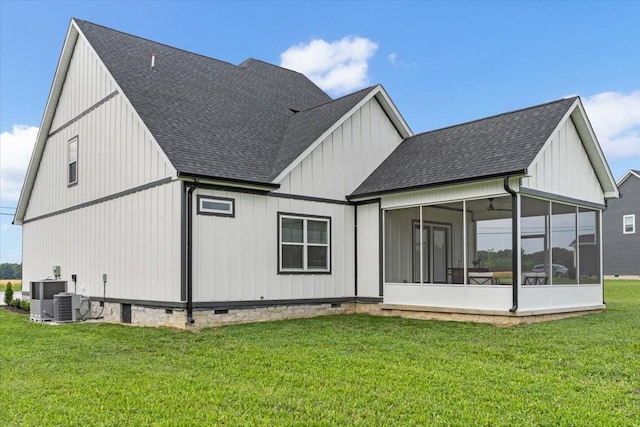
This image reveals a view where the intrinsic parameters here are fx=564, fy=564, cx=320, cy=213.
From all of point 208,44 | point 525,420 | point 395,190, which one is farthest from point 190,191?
point 208,44

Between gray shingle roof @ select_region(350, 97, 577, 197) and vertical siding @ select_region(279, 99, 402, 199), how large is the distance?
293 mm

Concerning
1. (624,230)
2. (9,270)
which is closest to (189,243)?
(624,230)

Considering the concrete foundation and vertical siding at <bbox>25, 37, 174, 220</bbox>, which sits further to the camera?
vertical siding at <bbox>25, 37, 174, 220</bbox>

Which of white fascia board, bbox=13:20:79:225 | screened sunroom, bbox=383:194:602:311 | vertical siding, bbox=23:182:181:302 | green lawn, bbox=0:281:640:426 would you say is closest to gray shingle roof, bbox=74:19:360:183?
white fascia board, bbox=13:20:79:225

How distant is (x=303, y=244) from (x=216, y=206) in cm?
232

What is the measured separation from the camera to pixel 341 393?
5.45 m

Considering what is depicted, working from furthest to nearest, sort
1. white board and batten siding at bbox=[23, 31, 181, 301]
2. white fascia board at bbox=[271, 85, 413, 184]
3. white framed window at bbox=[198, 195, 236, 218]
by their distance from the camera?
white fascia board at bbox=[271, 85, 413, 184] < white board and batten siding at bbox=[23, 31, 181, 301] < white framed window at bbox=[198, 195, 236, 218]

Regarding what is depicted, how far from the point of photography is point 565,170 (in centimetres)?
1220

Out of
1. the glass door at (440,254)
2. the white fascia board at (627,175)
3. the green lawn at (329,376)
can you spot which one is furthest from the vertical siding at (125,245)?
the white fascia board at (627,175)

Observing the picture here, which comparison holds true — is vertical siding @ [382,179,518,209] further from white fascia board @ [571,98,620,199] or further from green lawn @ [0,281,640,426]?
white fascia board @ [571,98,620,199]

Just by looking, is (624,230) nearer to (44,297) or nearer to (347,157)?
(347,157)

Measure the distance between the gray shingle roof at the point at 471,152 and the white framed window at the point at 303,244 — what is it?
1.26 meters

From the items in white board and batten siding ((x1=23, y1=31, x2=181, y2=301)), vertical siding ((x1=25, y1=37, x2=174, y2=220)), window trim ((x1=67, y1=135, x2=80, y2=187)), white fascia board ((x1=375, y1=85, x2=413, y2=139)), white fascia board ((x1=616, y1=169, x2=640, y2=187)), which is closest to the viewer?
white board and batten siding ((x1=23, y1=31, x2=181, y2=301))

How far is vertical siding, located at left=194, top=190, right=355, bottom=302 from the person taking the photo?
35.7ft
